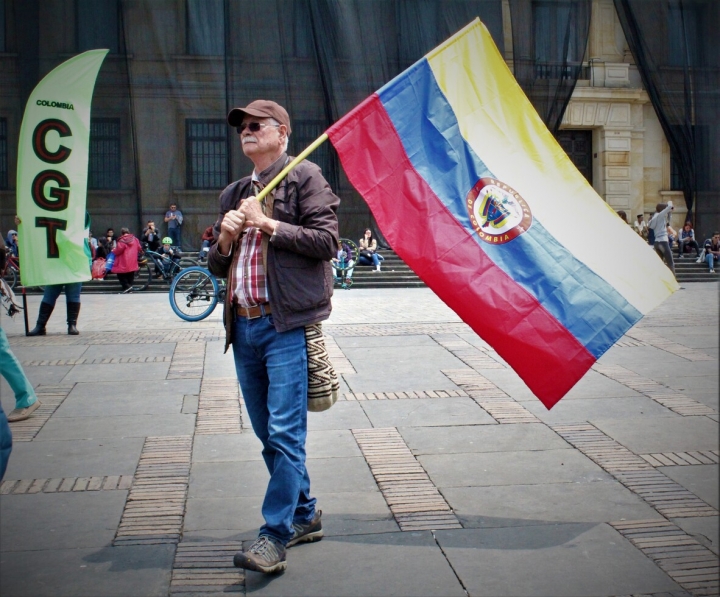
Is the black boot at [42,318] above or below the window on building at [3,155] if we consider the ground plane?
below

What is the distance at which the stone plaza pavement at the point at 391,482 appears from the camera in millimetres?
3637

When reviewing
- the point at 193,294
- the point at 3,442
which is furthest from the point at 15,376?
the point at 193,294

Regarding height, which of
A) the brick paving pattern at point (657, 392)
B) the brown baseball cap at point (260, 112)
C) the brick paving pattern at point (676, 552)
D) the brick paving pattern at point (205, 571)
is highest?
the brown baseball cap at point (260, 112)

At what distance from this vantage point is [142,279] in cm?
2161

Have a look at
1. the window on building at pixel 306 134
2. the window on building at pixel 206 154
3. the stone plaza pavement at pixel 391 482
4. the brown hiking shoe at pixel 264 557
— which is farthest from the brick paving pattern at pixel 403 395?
the window on building at pixel 206 154

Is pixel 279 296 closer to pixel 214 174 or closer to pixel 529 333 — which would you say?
pixel 529 333

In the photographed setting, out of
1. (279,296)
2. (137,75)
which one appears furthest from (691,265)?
(279,296)

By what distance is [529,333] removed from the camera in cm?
413

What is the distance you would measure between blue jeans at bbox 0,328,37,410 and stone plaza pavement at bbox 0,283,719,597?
25 cm

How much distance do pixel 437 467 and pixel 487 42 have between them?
92.6 inches

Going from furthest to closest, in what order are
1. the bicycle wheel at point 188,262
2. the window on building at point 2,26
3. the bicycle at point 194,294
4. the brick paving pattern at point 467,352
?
the window on building at point 2,26 → the bicycle wheel at point 188,262 → the bicycle at point 194,294 → the brick paving pattern at point 467,352

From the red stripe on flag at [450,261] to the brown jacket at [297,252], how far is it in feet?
1.14

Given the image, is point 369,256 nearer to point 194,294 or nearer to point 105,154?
point 105,154

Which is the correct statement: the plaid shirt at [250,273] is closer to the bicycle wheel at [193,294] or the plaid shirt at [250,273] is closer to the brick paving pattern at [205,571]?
the brick paving pattern at [205,571]
